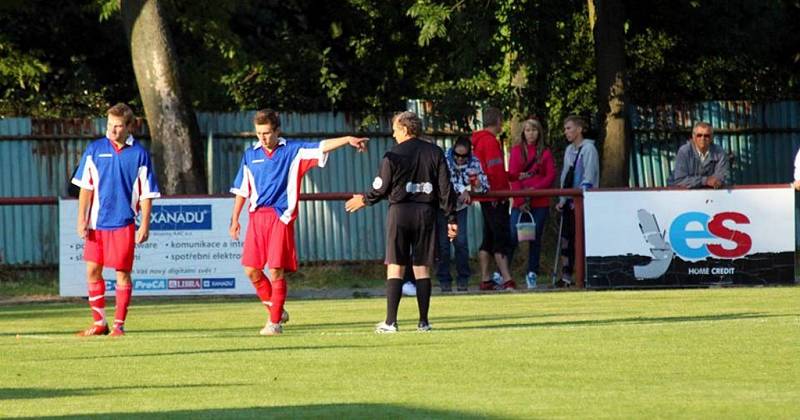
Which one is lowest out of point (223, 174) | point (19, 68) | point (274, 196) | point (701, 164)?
point (274, 196)

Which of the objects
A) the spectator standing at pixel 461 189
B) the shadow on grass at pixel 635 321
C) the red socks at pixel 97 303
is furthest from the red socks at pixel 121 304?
the spectator standing at pixel 461 189

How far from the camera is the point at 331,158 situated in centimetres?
2773

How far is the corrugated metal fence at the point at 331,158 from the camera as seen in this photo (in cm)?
2656

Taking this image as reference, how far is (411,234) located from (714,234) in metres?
7.64

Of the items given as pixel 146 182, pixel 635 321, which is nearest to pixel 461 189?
pixel 635 321

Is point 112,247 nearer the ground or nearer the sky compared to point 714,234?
nearer the sky

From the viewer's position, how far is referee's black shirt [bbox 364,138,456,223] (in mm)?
15398

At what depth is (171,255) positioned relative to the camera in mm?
22234

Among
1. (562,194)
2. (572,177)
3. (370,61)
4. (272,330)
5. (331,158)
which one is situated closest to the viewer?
(272,330)

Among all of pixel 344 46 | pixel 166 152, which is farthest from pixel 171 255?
pixel 344 46

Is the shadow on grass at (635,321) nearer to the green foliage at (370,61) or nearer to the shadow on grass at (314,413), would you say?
the shadow on grass at (314,413)

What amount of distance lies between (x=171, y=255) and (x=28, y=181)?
5368 mm

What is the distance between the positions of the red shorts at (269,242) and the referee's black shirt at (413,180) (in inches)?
31.9

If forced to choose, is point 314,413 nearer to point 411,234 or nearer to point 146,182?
point 411,234
